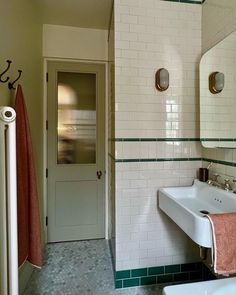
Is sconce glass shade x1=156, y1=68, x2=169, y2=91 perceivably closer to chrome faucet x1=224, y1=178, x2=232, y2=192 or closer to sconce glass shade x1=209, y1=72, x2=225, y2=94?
sconce glass shade x1=209, y1=72, x2=225, y2=94

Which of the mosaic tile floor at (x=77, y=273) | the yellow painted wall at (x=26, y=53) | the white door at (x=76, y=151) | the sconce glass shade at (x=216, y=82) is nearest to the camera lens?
the yellow painted wall at (x=26, y=53)

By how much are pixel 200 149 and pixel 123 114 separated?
0.85 meters

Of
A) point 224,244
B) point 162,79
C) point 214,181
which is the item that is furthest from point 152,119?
point 224,244

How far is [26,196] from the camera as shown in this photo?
5.40 ft

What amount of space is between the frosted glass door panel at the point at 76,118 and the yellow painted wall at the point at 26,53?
0.26m

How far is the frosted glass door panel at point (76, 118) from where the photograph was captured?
2807mm

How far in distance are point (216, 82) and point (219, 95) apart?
12 centimetres

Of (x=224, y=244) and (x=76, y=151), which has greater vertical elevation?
(x=76, y=151)

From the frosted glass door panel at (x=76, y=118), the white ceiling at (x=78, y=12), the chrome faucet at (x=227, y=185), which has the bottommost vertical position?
the chrome faucet at (x=227, y=185)

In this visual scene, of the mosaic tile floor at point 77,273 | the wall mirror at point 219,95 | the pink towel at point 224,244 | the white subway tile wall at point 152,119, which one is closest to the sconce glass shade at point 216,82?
the wall mirror at point 219,95

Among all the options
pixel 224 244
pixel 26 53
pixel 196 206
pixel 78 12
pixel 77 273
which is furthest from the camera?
pixel 78 12

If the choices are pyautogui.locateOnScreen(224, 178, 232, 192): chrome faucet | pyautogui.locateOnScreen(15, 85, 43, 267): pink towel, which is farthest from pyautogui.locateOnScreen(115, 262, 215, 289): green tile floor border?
pyautogui.locateOnScreen(224, 178, 232, 192): chrome faucet

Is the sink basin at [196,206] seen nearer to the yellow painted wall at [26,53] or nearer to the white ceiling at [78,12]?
the yellow painted wall at [26,53]

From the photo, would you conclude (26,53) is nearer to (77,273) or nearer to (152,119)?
(152,119)
